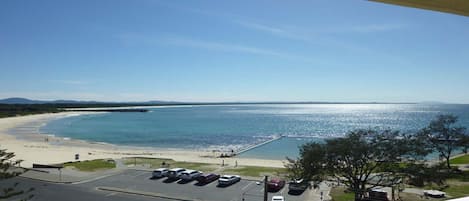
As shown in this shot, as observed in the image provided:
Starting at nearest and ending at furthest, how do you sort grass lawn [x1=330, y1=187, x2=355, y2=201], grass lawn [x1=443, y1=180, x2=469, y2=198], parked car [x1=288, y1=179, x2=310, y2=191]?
parked car [x1=288, y1=179, x2=310, y2=191] → grass lawn [x1=330, y1=187, x2=355, y2=201] → grass lawn [x1=443, y1=180, x2=469, y2=198]

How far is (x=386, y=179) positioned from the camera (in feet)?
45.3

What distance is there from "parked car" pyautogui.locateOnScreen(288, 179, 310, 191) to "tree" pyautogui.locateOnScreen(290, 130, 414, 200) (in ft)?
1.11

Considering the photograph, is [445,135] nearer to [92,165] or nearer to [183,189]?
[183,189]

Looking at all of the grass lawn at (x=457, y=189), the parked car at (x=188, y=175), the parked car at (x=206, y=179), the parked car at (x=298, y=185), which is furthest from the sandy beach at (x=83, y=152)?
the grass lawn at (x=457, y=189)

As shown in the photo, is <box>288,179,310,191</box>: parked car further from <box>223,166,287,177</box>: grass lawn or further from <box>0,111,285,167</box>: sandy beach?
<box>0,111,285,167</box>: sandy beach

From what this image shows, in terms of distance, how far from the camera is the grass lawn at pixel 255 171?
62.3 feet

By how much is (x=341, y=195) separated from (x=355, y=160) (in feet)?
5.60

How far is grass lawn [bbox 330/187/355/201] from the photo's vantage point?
13812 mm

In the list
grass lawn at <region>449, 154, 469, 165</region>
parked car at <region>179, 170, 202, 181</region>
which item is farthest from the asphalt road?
grass lawn at <region>449, 154, 469, 165</region>

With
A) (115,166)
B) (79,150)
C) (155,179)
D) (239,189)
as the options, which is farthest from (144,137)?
(239,189)

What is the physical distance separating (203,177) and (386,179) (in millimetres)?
7482

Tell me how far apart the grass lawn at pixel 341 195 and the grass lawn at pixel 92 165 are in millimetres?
11785

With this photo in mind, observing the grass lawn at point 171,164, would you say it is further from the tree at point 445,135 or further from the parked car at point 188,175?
the tree at point 445,135

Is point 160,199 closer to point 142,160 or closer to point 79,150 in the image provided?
point 142,160
